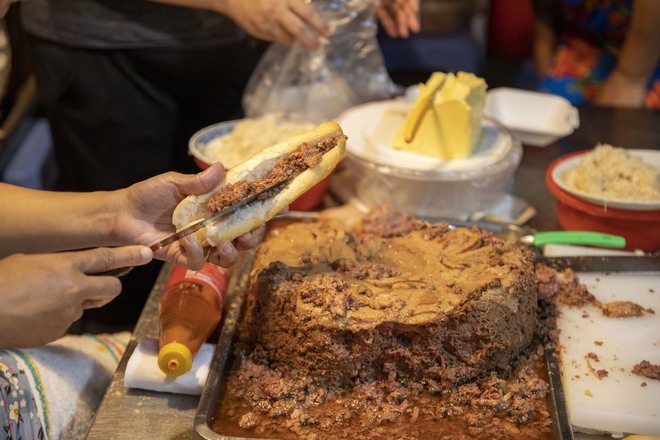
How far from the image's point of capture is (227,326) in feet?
6.26

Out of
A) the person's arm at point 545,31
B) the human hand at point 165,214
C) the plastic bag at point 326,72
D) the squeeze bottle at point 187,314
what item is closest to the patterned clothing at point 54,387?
the squeeze bottle at point 187,314

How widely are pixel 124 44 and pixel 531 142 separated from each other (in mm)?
1934

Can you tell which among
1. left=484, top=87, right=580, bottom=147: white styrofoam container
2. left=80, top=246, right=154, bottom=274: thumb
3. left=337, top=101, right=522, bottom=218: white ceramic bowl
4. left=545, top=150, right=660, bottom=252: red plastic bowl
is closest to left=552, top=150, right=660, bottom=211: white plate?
left=545, top=150, right=660, bottom=252: red plastic bowl

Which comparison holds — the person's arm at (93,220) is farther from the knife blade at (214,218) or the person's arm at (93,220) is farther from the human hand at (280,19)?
the human hand at (280,19)

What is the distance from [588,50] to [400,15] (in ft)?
5.07

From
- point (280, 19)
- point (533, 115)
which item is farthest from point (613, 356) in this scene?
point (280, 19)

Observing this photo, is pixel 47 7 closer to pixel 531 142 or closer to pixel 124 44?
pixel 124 44

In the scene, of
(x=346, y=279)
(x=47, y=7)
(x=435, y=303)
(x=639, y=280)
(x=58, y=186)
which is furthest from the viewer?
(x=58, y=186)

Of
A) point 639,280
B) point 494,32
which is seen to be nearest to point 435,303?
point 639,280

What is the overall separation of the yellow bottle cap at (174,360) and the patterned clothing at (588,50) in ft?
10.2

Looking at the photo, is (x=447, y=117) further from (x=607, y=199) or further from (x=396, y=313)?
(x=396, y=313)

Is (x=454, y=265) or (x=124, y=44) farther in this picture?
(x=124, y=44)

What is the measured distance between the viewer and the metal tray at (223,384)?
1555mm

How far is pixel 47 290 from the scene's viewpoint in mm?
1428
